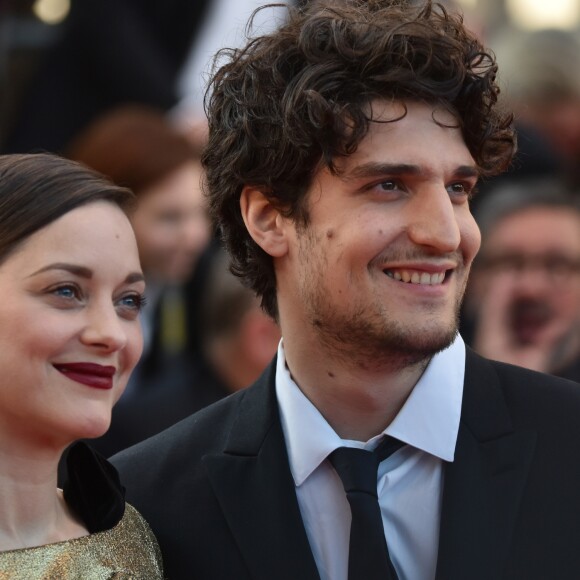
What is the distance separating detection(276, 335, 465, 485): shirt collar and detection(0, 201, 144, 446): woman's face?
56 cm

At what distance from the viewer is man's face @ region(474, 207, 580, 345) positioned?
6578mm

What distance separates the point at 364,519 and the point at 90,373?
31.2 inches

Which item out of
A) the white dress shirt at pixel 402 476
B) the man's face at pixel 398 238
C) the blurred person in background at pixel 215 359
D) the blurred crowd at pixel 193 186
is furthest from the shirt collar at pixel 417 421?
the blurred person in background at pixel 215 359

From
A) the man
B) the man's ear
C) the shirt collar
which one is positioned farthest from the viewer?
the man's ear

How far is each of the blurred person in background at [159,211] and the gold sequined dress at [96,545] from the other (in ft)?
8.91

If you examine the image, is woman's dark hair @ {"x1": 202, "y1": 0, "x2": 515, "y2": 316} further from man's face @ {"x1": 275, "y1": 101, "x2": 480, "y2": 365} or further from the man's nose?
the man's nose

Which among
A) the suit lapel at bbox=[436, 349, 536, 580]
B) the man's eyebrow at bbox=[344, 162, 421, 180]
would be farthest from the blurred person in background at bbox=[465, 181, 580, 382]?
the man's eyebrow at bbox=[344, 162, 421, 180]

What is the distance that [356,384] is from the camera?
4.37 metres

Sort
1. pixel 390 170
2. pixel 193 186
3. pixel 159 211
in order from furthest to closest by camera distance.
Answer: pixel 193 186 → pixel 159 211 → pixel 390 170

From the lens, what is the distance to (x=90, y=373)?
4.05 metres

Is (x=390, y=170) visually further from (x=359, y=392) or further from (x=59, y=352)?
(x=59, y=352)

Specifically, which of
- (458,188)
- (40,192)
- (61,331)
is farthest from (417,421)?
(40,192)

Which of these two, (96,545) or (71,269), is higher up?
(71,269)

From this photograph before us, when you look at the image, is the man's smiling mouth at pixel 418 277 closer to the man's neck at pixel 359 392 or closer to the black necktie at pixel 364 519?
the man's neck at pixel 359 392
